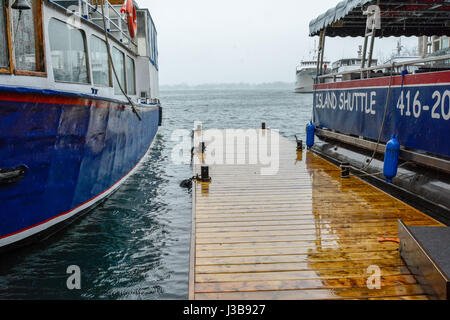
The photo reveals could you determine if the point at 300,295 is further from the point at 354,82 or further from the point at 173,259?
the point at 354,82

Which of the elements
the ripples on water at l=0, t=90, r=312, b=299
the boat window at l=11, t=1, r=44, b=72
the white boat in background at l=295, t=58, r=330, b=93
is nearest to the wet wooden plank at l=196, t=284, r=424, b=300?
the ripples on water at l=0, t=90, r=312, b=299

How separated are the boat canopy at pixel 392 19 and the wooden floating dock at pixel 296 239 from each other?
3.67 m

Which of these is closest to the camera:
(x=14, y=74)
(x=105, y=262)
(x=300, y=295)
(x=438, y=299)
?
(x=438, y=299)

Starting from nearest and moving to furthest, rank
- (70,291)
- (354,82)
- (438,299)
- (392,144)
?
(438,299), (70,291), (392,144), (354,82)

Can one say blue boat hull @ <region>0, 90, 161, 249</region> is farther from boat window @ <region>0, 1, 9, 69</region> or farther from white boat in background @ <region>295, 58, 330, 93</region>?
white boat in background @ <region>295, 58, 330, 93</region>

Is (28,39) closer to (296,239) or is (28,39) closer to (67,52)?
(67,52)

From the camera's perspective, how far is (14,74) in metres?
5.37

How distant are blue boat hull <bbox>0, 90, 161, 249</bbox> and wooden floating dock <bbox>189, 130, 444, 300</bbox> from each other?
1.96 metres

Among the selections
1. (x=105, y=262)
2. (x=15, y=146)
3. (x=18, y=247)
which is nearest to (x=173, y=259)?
(x=105, y=262)

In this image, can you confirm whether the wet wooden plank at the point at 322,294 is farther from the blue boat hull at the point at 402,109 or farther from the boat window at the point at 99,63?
the boat window at the point at 99,63

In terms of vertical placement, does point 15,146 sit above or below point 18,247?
above

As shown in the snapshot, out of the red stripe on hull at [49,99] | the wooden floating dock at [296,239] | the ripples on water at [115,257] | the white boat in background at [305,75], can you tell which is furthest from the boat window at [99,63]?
the white boat in background at [305,75]

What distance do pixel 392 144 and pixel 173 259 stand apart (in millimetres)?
3699
